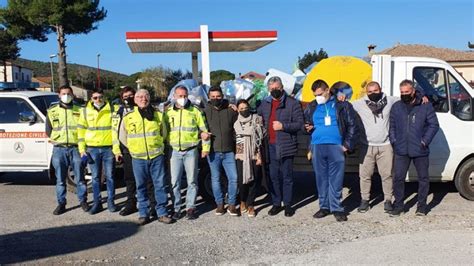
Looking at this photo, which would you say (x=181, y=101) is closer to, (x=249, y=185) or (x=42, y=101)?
(x=249, y=185)

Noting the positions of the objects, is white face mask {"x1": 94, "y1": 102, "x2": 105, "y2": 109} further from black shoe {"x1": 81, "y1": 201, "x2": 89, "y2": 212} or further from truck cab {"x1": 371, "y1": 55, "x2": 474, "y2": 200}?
truck cab {"x1": 371, "y1": 55, "x2": 474, "y2": 200}

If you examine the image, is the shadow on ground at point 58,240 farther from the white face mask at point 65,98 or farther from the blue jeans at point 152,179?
the white face mask at point 65,98

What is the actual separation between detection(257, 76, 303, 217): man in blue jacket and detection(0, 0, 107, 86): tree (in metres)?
19.3

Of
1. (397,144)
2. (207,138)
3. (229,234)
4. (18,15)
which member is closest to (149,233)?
(229,234)

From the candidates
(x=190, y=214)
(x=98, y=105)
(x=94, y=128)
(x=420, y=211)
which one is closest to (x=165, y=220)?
(x=190, y=214)

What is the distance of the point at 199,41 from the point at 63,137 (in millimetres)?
3527

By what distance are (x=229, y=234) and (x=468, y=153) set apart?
385 cm

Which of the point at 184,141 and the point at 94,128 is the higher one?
the point at 94,128

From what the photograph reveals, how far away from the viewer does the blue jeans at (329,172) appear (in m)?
6.20

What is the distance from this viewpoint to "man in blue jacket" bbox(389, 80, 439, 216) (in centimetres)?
609

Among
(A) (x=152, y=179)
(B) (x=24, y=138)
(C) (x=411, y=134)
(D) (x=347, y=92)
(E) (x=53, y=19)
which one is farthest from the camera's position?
(E) (x=53, y=19)

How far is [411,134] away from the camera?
20.2 ft

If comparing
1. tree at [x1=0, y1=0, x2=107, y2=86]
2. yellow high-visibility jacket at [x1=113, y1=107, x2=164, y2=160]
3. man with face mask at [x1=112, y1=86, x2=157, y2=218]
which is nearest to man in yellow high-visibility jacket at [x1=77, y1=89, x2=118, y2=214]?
man with face mask at [x1=112, y1=86, x2=157, y2=218]

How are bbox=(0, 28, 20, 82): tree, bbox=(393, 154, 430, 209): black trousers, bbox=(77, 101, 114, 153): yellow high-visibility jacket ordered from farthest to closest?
bbox=(0, 28, 20, 82): tree, bbox=(77, 101, 114, 153): yellow high-visibility jacket, bbox=(393, 154, 430, 209): black trousers
